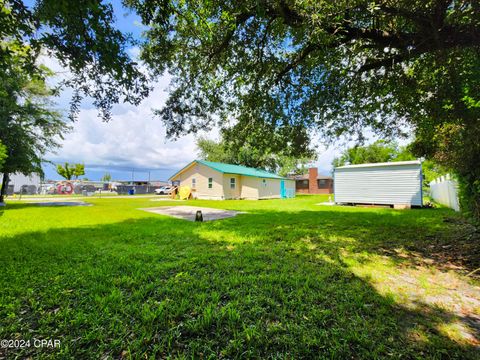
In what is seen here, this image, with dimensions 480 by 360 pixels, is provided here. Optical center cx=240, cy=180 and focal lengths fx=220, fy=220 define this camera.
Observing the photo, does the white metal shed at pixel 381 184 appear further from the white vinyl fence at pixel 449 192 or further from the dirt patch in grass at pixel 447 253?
the dirt patch in grass at pixel 447 253

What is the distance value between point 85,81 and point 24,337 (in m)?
3.59

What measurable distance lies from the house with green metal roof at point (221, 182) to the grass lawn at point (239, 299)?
15548mm

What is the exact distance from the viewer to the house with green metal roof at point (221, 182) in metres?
20.7

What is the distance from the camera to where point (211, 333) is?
2.07 m

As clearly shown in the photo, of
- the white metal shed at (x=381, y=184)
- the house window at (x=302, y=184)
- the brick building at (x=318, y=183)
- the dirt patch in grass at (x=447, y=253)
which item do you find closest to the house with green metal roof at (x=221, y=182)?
the white metal shed at (x=381, y=184)

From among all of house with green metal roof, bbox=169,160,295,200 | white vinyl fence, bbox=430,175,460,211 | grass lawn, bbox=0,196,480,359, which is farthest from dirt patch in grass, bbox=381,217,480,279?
house with green metal roof, bbox=169,160,295,200

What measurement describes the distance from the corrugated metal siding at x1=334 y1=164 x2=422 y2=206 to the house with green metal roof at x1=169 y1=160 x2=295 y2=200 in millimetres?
8985

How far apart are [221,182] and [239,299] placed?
17.9 metres

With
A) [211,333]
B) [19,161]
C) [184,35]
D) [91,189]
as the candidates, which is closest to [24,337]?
[211,333]

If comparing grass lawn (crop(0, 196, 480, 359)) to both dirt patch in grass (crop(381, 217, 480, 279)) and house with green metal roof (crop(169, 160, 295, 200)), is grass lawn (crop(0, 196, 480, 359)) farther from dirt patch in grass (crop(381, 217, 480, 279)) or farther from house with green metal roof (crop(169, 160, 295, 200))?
house with green metal roof (crop(169, 160, 295, 200))

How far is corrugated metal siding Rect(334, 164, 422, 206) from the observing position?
1254cm

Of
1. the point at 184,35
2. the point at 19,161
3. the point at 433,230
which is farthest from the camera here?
the point at 19,161

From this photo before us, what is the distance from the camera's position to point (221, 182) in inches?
803

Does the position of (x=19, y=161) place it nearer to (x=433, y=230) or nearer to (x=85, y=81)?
(x=85, y=81)
